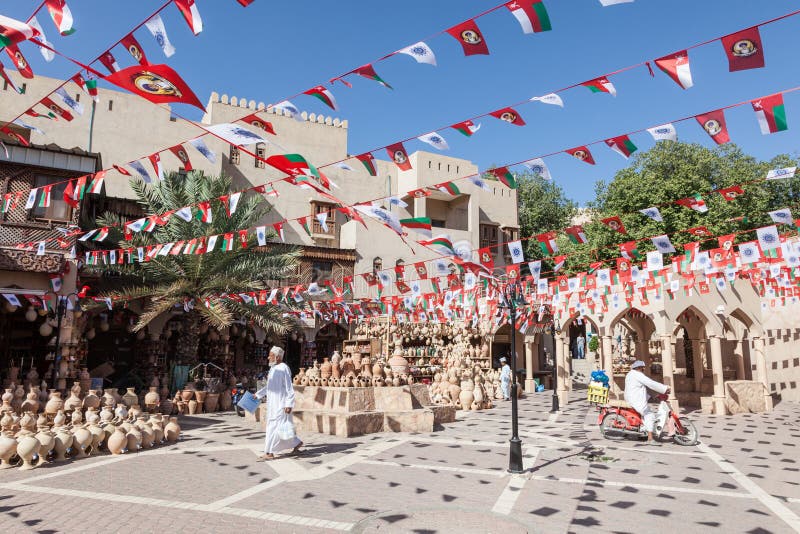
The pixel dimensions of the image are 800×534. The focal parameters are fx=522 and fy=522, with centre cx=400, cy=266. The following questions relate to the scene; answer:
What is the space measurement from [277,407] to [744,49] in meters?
7.72

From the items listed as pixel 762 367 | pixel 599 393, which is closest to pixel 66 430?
pixel 599 393

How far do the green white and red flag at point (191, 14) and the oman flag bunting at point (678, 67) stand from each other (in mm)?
4654

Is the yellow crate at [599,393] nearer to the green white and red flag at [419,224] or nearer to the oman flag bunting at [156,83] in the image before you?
the green white and red flag at [419,224]

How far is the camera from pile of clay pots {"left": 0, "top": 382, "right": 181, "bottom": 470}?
7.48 m

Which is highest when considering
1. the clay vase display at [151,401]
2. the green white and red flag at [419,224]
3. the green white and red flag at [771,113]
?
the green white and red flag at [771,113]

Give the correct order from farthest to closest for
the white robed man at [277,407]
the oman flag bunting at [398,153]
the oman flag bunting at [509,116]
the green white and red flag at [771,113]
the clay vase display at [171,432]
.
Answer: the clay vase display at [171,432] < the white robed man at [277,407] < the oman flag bunting at [398,153] < the oman flag bunting at [509,116] < the green white and red flag at [771,113]

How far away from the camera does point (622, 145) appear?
271 inches

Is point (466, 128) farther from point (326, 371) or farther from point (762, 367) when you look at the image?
point (762, 367)

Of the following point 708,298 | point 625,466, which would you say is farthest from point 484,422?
point 708,298

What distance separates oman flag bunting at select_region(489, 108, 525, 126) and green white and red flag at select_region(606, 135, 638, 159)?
3.88 feet

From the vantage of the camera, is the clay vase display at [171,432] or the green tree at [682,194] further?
the green tree at [682,194]

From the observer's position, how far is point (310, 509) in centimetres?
559

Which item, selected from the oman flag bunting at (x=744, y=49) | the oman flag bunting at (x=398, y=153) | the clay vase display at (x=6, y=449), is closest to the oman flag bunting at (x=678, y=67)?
the oman flag bunting at (x=744, y=49)

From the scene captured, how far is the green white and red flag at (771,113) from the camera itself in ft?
18.1
